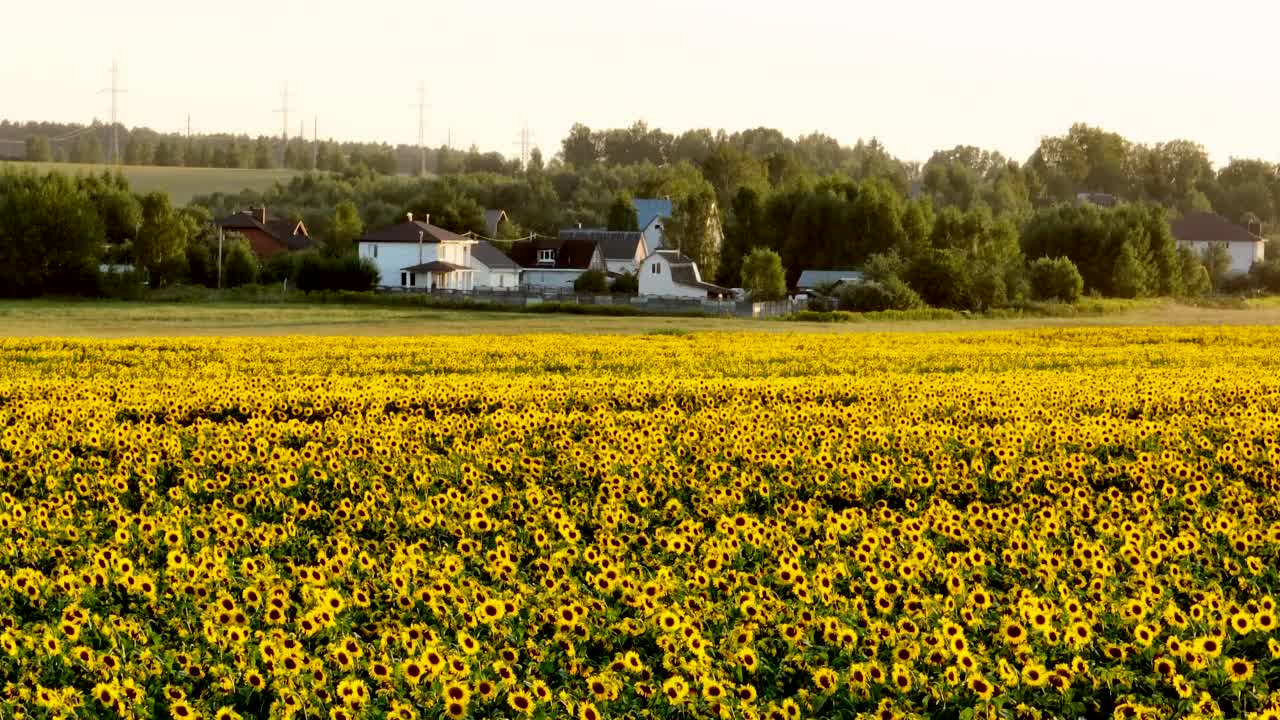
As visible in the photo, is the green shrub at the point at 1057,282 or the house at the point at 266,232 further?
the house at the point at 266,232

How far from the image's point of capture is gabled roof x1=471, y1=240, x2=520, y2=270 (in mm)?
105625

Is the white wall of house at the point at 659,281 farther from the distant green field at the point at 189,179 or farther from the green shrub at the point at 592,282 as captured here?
the distant green field at the point at 189,179

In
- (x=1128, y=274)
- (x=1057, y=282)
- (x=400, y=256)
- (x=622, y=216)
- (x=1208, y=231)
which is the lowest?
(x=1057, y=282)

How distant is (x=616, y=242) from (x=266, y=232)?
2991 centimetres

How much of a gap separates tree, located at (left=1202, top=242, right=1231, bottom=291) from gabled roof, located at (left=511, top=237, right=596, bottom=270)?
50.1 meters

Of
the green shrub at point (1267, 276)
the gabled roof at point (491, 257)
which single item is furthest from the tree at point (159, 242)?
the green shrub at point (1267, 276)

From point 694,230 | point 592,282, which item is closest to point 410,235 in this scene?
point 592,282

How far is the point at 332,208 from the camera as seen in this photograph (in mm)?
148125

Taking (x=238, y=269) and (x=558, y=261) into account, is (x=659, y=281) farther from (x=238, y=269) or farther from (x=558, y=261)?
(x=238, y=269)

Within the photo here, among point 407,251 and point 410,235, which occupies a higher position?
point 410,235

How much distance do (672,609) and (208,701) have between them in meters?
2.61

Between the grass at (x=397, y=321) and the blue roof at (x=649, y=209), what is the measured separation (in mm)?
71261

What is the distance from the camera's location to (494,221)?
137750 millimetres

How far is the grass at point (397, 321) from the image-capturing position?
5106cm
